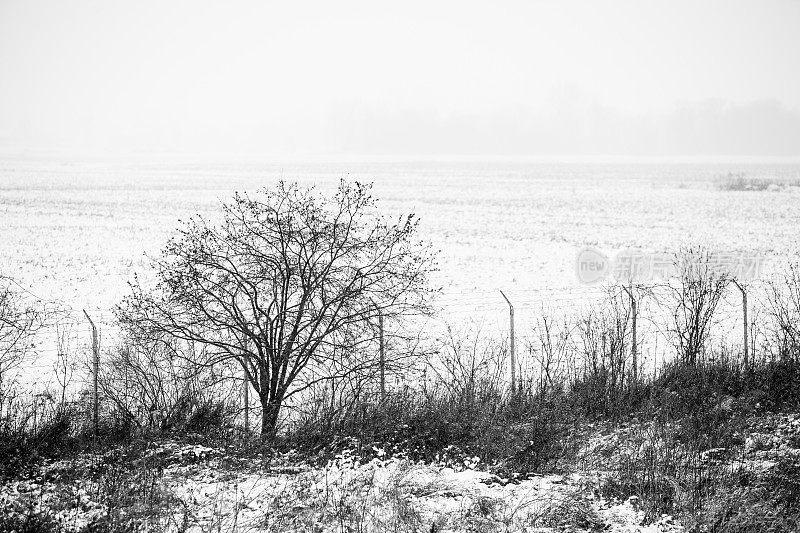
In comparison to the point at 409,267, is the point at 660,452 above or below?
below

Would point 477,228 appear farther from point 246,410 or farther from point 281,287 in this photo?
point 246,410

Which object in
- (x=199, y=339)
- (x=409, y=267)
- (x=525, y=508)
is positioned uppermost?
(x=409, y=267)

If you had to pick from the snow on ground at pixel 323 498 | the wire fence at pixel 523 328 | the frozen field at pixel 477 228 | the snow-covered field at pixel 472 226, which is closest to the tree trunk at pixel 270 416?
the snow on ground at pixel 323 498

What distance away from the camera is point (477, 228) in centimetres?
3969

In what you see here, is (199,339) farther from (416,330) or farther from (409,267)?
(416,330)

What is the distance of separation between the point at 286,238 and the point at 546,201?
50.5 meters

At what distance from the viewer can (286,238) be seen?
10797 millimetres

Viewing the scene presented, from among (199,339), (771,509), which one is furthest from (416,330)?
(771,509)

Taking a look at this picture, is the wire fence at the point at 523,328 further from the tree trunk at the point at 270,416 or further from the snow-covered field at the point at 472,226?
the tree trunk at the point at 270,416

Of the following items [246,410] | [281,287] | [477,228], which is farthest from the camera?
[477,228]

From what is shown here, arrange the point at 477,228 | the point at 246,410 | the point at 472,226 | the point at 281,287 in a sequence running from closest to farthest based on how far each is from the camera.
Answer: the point at 246,410
the point at 281,287
the point at 477,228
the point at 472,226

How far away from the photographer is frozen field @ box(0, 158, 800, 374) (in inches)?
880

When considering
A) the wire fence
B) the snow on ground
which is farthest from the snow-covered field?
the snow on ground

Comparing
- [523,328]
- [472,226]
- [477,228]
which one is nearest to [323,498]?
[523,328]
